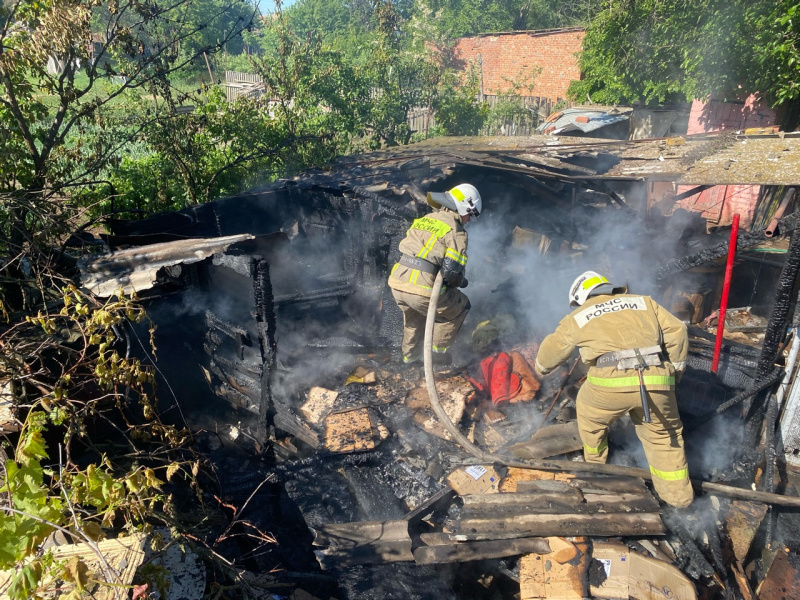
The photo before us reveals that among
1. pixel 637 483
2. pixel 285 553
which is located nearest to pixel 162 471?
pixel 285 553

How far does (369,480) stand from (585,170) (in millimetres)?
5135

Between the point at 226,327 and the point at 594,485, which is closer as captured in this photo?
the point at 594,485

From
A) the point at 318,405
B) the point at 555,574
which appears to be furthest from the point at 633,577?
the point at 318,405

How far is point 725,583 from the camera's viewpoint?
3.74m

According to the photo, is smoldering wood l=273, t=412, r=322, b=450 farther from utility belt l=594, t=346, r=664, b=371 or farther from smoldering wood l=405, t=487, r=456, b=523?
utility belt l=594, t=346, r=664, b=371

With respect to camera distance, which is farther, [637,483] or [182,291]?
[182,291]

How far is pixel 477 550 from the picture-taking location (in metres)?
3.69

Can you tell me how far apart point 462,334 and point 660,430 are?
9.46ft

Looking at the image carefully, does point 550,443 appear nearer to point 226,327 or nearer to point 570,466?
point 570,466

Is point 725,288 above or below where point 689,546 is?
above

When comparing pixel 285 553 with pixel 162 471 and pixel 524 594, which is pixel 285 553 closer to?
pixel 162 471

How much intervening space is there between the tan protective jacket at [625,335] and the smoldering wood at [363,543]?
1835 millimetres

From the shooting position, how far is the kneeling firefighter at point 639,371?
12.4ft

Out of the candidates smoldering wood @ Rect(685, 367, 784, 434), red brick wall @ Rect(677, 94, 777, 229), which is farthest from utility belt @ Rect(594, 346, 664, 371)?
red brick wall @ Rect(677, 94, 777, 229)
